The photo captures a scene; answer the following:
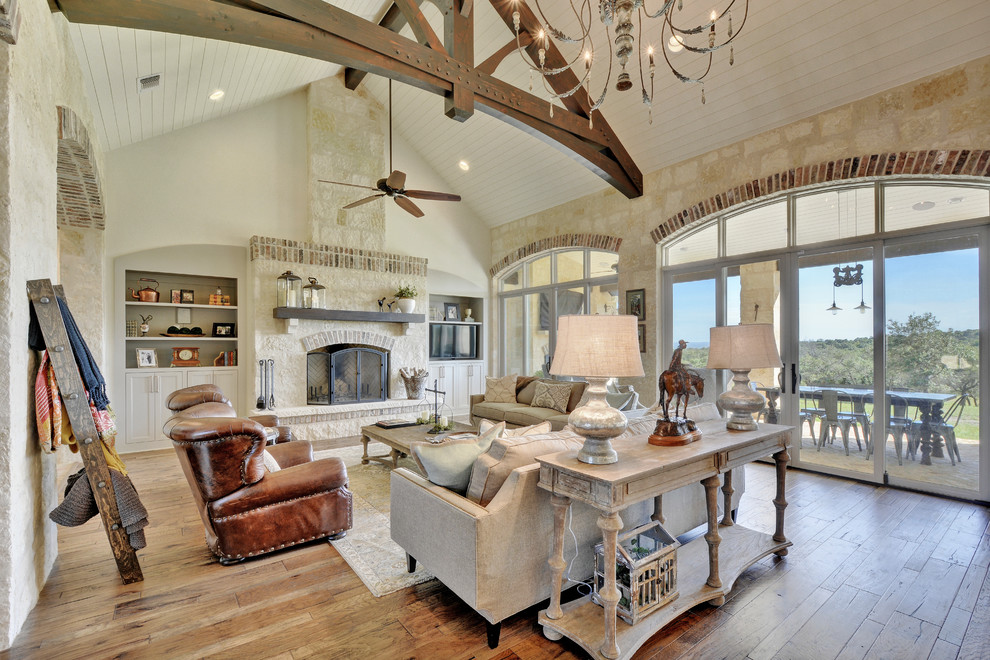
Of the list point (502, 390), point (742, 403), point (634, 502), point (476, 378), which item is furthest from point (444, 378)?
point (634, 502)

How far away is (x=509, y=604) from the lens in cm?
195

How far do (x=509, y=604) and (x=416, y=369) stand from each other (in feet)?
17.1

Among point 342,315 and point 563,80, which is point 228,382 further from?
point 563,80

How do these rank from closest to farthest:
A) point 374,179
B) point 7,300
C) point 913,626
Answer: point 7,300
point 913,626
point 374,179

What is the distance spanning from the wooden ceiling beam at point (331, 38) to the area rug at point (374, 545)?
3268mm

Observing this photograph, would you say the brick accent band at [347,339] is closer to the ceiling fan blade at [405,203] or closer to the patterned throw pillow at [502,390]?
the patterned throw pillow at [502,390]

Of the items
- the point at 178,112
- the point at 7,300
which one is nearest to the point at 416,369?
the point at 178,112

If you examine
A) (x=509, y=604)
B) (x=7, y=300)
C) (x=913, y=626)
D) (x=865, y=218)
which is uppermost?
(x=865, y=218)

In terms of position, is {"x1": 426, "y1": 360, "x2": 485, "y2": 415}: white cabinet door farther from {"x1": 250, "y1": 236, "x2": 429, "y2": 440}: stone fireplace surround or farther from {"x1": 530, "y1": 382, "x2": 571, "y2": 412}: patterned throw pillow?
{"x1": 530, "y1": 382, "x2": 571, "y2": 412}: patterned throw pillow

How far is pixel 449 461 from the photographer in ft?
7.16

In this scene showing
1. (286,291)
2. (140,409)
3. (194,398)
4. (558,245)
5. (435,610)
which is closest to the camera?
(435,610)

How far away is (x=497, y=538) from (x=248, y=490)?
1.56 m

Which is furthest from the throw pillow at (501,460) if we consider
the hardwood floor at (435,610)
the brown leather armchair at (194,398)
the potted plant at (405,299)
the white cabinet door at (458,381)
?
the white cabinet door at (458,381)

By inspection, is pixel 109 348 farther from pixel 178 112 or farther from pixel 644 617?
pixel 644 617
